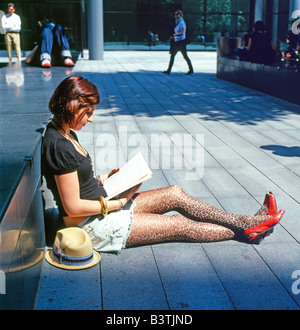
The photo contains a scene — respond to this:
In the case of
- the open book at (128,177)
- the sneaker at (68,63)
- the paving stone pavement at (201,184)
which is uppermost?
the sneaker at (68,63)

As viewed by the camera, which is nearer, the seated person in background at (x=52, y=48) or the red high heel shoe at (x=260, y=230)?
the red high heel shoe at (x=260, y=230)

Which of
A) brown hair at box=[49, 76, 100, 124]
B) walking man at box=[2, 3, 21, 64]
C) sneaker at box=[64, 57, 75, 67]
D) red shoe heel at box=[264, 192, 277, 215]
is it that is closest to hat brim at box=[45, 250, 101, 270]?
brown hair at box=[49, 76, 100, 124]

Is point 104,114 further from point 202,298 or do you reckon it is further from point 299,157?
point 202,298

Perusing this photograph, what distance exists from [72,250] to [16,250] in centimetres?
105

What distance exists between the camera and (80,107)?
3.05m

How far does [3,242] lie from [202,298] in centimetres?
144

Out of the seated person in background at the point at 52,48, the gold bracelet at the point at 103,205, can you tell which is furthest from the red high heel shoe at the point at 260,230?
the seated person in background at the point at 52,48

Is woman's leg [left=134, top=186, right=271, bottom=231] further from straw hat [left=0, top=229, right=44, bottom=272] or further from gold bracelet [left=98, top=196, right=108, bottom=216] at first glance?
straw hat [left=0, top=229, right=44, bottom=272]

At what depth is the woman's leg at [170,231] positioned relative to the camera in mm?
3418

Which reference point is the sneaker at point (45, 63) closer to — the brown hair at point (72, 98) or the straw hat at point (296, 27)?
the straw hat at point (296, 27)

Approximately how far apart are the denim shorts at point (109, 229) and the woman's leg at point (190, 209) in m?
0.31

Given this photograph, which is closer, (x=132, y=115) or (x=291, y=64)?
(x=132, y=115)

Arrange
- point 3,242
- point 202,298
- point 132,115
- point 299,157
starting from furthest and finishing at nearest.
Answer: point 132,115, point 299,157, point 202,298, point 3,242

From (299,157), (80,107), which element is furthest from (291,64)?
(80,107)
